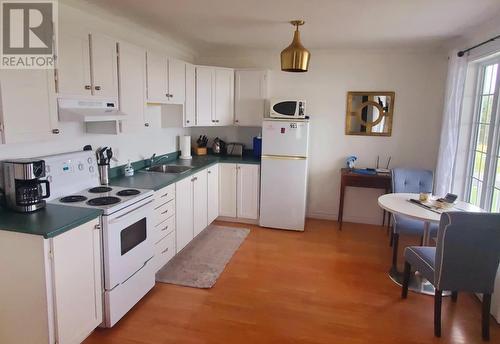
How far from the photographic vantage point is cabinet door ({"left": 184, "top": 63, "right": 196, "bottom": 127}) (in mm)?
4133

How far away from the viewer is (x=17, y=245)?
1.90 m

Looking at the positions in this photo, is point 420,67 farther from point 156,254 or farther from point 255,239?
point 156,254

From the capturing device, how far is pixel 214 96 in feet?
15.0

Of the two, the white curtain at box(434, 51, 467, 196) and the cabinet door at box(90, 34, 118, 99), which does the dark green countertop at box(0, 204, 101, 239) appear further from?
the white curtain at box(434, 51, 467, 196)

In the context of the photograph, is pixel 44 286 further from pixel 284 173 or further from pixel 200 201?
pixel 284 173

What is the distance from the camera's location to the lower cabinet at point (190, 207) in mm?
3496

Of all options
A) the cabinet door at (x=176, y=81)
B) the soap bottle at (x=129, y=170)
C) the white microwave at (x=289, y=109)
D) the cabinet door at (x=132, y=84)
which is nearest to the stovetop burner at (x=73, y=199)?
the cabinet door at (x=132, y=84)

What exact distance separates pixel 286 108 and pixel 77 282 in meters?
3.17

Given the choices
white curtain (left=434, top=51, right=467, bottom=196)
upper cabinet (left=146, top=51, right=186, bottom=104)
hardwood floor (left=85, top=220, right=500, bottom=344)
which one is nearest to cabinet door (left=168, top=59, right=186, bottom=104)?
upper cabinet (left=146, top=51, right=186, bottom=104)

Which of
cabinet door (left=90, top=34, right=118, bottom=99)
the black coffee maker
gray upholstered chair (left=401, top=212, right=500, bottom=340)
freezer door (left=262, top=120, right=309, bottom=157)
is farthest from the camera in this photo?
freezer door (left=262, top=120, right=309, bottom=157)

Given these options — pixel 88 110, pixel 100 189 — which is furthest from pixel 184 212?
pixel 88 110

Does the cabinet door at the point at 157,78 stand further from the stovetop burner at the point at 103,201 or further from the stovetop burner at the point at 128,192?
the stovetop burner at the point at 103,201

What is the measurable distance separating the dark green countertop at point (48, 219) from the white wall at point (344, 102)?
3376 mm

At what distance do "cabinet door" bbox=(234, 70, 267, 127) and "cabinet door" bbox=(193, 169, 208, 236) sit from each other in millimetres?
1110
